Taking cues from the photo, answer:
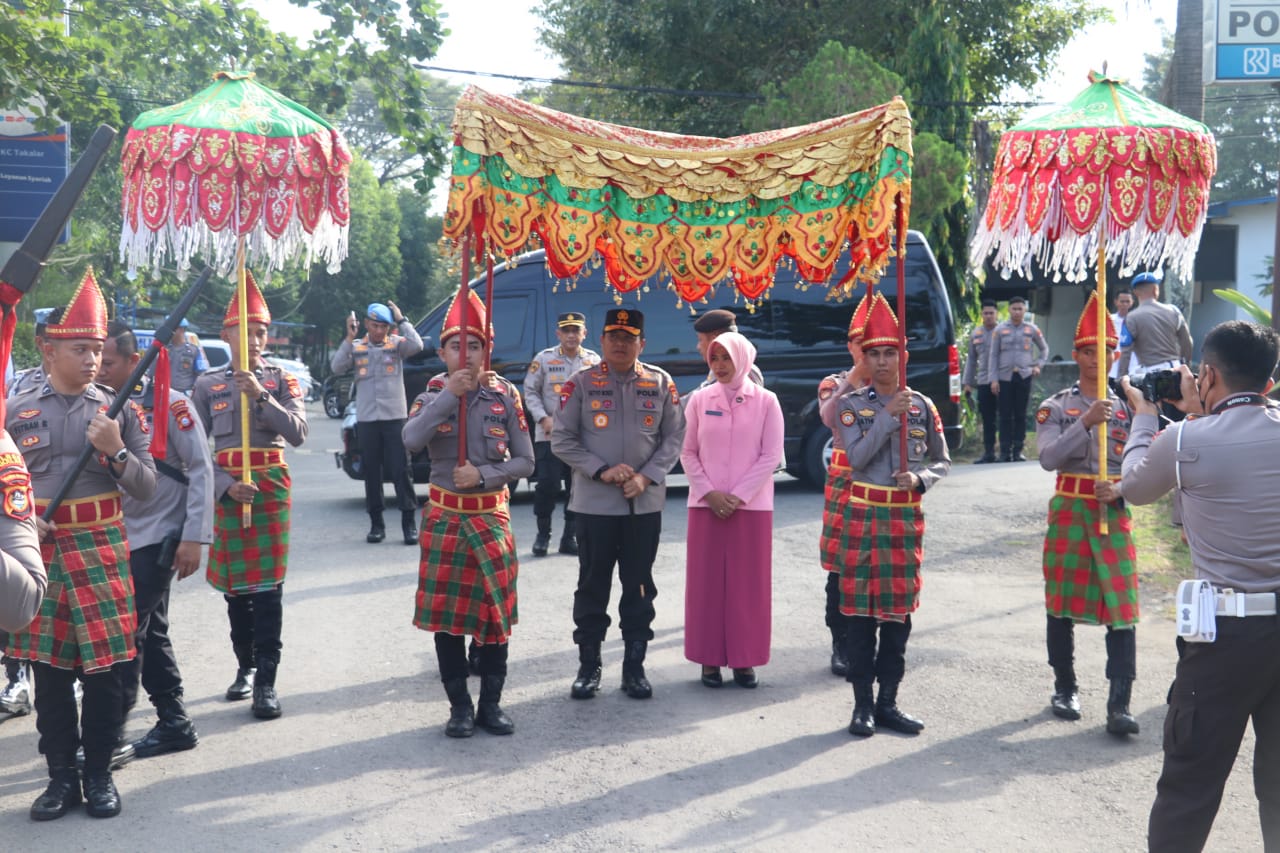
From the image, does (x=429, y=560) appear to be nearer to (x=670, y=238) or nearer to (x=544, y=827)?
(x=544, y=827)

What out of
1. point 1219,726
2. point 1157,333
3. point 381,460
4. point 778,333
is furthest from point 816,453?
point 1219,726

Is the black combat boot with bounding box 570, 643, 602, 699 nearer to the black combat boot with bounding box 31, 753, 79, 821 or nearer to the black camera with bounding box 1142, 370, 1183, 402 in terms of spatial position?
the black combat boot with bounding box 31, 753, 79, 821

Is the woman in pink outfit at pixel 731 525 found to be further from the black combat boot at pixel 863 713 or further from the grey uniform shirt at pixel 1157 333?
the grey uniform shirt at pixel 1157 333

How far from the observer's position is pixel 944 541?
1007 centimetres

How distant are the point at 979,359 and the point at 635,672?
32.7 ft

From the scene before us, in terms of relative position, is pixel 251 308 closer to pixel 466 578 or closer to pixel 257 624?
pixel 257 624

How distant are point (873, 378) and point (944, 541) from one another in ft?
15.0

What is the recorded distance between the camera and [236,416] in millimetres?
6219

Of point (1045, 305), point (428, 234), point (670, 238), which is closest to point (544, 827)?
point (670, 238)

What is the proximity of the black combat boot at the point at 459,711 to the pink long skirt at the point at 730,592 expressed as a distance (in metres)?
1.34

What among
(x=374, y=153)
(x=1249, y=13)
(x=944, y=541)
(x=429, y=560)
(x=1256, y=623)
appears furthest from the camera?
(x=374, y=153)

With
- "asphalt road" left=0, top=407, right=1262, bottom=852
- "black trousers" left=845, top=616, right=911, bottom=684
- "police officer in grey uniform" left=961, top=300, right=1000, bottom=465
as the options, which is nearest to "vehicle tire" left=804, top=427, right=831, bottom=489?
"police officer in grey uniform" left=961, top=300, right=1000, bottom=465

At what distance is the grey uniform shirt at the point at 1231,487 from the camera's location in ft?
12.1

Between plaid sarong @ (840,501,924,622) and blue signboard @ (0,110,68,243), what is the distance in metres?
8.80
